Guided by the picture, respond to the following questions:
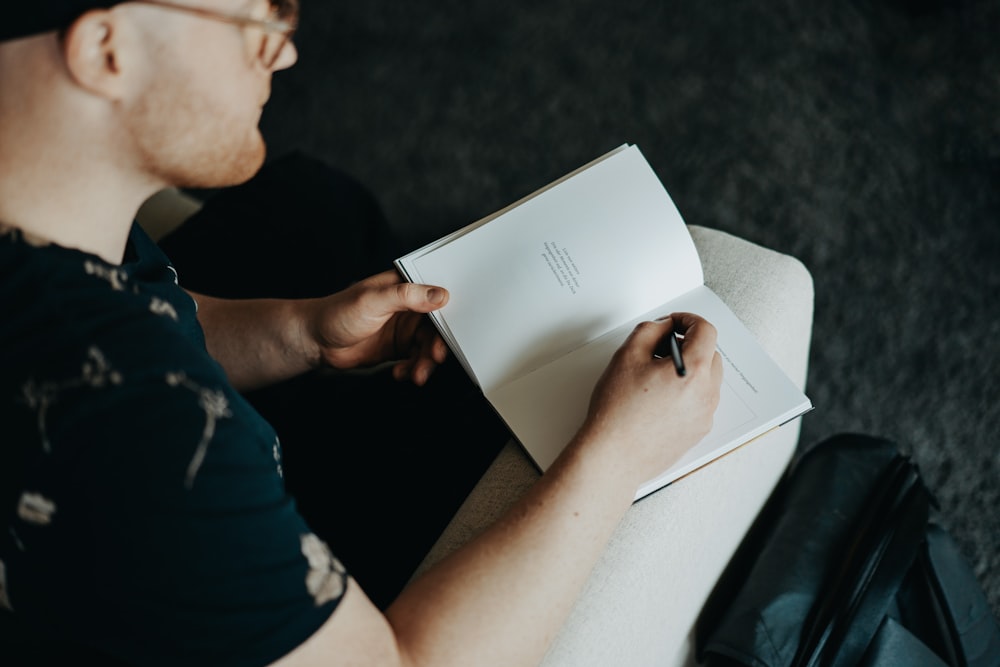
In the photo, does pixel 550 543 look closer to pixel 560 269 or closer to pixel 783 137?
pixel 560 269

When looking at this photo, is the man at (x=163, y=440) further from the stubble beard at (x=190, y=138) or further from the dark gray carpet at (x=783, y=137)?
the dark gray carpet at (x=783, y=137)

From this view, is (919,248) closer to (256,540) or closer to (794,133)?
(794,133)

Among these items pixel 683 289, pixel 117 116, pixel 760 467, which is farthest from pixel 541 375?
pixel 117 116

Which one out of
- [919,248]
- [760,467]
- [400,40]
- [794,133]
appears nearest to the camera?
[760,467]

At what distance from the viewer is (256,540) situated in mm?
556

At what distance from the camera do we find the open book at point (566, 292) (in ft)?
2.79

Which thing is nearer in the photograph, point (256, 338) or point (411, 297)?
point (411, 297)

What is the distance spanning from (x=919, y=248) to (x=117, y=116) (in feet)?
Answer: 4.91

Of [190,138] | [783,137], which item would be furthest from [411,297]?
[783,137]

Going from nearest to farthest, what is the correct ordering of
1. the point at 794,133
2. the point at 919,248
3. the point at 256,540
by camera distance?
the point at 256,540 → the point at 919,248 → the point at 794,133

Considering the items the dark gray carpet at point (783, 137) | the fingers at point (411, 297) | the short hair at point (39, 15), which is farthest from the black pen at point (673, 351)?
the dark gray carpet at point (783, 137)

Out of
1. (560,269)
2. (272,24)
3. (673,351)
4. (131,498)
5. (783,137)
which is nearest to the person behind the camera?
(131,498)

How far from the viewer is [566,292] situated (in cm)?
87

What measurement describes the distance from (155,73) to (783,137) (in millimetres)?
1482
